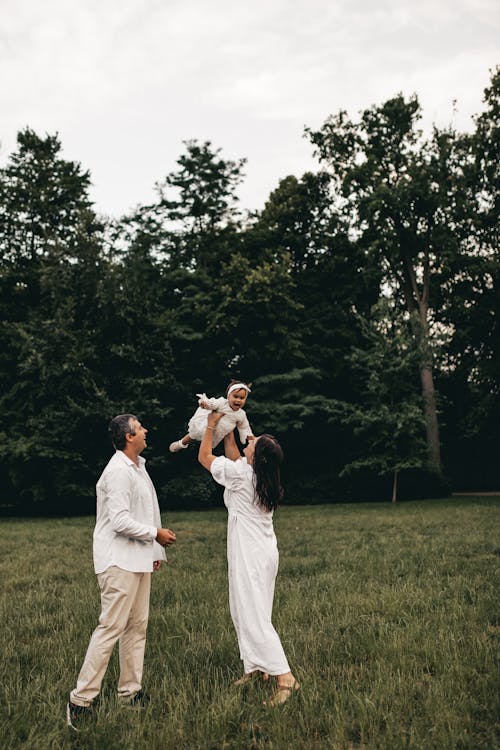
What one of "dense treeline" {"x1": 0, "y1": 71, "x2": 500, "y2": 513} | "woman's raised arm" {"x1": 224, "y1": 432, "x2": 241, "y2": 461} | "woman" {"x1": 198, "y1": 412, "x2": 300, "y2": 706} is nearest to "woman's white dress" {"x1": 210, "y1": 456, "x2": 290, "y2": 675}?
"woman" {"x1": 198, "y1": 412, "x2": 300, "y2": 706}

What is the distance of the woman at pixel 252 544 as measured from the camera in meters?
5.52

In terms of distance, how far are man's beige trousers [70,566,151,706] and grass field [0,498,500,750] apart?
0.22 metres

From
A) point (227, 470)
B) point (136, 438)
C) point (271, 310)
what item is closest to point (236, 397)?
point (227, 470)

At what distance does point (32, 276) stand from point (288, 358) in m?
12.9

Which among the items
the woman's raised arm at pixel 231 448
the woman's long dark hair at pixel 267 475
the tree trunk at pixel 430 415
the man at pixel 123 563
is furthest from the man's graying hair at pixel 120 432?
the tree trunk at pixel 430 415

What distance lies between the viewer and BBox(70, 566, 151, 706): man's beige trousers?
16.0ft

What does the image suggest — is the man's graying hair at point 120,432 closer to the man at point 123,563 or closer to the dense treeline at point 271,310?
the man at point 123,563

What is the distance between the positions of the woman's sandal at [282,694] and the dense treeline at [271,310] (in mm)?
20994

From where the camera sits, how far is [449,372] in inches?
1587

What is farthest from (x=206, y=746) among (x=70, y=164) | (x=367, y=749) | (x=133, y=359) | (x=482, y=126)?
(x=482, y=126)

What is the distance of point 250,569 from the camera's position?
566 centimetres

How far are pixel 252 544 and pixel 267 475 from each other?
62 cm

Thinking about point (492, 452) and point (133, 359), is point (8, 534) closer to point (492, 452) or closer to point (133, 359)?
point (133, 359)

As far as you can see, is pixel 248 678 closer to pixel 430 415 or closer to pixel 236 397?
pixel 236 397
